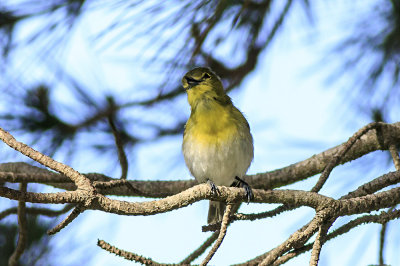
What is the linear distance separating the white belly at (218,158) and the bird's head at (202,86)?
29cm

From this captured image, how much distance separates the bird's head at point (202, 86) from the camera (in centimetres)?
355

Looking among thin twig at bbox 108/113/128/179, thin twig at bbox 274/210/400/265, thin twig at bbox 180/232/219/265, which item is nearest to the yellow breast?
thin twig at bbox 108/113/128/179

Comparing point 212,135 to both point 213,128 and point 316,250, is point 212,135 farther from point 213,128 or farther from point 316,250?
point 316,250

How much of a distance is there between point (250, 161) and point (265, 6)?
4.51 ft

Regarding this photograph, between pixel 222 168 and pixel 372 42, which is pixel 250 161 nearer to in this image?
pixel 222 168

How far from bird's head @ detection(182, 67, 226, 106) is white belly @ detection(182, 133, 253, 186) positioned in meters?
0.29

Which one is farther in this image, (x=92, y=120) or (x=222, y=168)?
(x=222, y=168)

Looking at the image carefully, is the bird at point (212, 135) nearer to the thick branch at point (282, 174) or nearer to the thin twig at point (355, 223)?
the thick branch at point (282, 174)

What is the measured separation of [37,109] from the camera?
323 cm

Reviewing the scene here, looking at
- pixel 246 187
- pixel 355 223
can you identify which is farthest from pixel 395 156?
pixel 246 187

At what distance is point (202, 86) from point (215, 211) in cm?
104

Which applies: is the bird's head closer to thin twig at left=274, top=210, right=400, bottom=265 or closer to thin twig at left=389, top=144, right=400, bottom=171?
thin twig at left=389, top=144, right=400, bottom=171

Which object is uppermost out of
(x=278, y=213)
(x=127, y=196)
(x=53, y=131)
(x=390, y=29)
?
(x=53, y=131)

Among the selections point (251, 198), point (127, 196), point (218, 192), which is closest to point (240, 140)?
point (127, 196)
